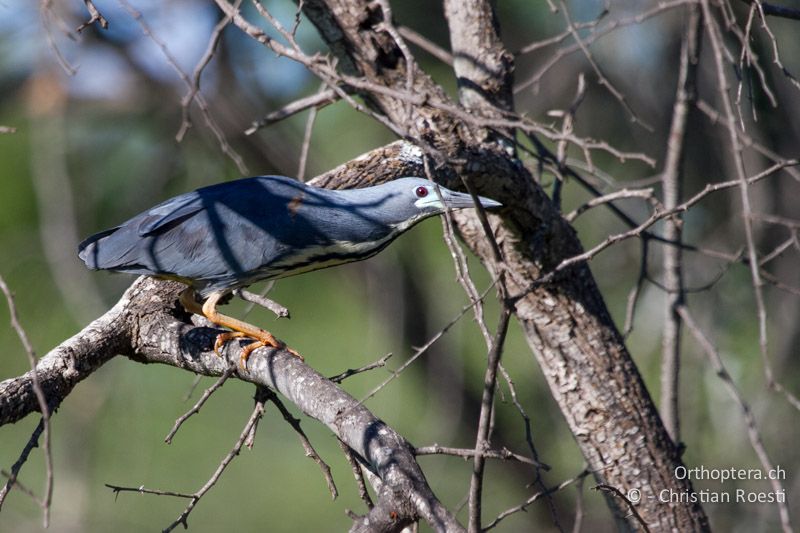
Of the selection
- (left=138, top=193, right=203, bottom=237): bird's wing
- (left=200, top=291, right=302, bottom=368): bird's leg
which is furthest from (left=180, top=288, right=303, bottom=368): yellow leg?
(left=138, top=193, right=203, bottom=237): bird's wing

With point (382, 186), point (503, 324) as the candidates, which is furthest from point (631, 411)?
point (503, 324)

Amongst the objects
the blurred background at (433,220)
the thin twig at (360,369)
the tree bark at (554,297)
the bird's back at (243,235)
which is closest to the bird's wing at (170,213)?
the bird's back at (243,235)

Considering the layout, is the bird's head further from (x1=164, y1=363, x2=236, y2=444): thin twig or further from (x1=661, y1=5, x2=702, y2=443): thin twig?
(x1=661, y1=5, x2=702, y2=443): thin twig

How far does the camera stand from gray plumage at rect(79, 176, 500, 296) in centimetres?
370

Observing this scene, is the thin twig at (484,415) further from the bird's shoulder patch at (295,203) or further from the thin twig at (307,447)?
the bird's shoulder patch at (295,203)

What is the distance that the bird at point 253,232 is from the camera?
370 cm

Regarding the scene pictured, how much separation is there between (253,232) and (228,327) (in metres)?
0.45

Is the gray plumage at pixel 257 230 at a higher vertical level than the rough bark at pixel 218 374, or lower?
higher

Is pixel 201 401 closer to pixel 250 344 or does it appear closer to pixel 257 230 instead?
pixel 250 344

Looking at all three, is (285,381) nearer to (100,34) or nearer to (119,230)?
(119,230)

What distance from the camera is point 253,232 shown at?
12.4ft

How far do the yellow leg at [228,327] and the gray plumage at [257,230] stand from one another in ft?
0.23

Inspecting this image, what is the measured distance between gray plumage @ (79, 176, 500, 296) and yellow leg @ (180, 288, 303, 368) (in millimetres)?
71

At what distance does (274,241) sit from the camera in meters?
3.77
